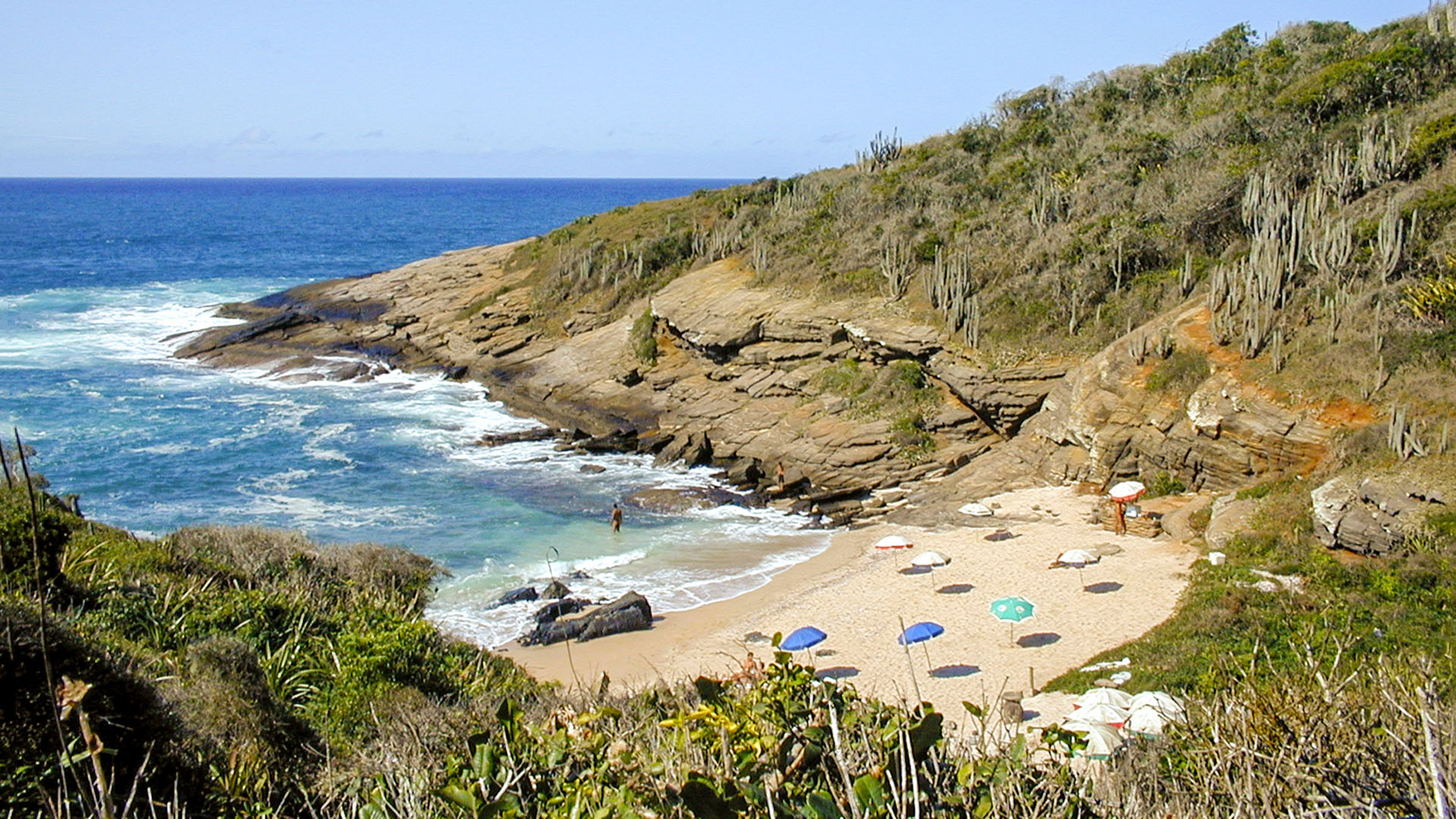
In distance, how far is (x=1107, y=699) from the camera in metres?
12.1

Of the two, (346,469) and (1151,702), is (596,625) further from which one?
(346,469)

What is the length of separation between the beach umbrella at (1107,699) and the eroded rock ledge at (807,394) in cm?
1024

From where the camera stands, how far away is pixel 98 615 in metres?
11.6

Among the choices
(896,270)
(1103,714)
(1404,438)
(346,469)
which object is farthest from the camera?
(896,270)

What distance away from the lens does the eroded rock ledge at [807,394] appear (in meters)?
22.4

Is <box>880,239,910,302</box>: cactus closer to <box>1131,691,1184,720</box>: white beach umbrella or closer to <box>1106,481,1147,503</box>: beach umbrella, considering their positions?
<box>1106,481,1147,503</box>: beach umbrella

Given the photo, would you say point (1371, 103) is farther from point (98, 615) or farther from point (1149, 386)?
point (98, 615)

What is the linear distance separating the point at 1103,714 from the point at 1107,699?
15.4 inches

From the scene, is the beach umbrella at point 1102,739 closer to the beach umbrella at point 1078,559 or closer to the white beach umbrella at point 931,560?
the beach umbrella at point 1078,559

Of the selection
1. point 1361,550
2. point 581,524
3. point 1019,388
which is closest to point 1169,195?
point 1019,388

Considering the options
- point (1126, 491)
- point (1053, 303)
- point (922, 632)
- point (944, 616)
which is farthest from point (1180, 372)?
point (922, 632)

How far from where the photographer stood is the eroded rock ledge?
22422 millimetres

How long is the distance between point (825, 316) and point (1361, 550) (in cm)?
1800

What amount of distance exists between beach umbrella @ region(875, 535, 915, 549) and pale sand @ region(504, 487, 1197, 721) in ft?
1.62
